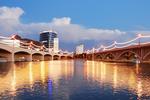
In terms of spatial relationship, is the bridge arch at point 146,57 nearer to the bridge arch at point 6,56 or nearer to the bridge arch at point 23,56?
the bridge arch at point 6,56

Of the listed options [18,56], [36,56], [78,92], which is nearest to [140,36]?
[18,56]

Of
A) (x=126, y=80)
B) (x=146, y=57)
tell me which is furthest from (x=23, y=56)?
(x=126, y=80)

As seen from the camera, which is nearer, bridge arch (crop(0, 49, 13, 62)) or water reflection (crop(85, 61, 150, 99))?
water reflection (crop(85, 61, 150, 99))

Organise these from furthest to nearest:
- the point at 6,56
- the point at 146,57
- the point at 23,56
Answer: the point at 23,56
the point at 6,56
the point at 146,57

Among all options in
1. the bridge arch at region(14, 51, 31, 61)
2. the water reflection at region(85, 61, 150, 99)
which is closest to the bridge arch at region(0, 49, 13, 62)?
the bridge arch at region(14, 51, 31, 61)

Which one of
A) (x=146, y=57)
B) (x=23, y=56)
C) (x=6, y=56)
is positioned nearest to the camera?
(x=146, y=57)

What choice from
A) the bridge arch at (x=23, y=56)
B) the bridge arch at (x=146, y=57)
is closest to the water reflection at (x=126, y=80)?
the bridge arch at (x=146, y=57)

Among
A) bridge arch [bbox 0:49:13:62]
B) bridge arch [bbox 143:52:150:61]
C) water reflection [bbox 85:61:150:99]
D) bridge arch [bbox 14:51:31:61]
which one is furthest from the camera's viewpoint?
bridge arch [bbox 14:51:31:61]

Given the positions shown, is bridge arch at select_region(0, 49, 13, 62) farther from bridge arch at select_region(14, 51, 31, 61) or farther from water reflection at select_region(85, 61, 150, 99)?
water reflection at select_region(85, 61, 150, 99)

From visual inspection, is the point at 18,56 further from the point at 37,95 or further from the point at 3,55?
the point at 37,95

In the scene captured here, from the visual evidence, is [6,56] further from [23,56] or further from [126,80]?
[126,80]

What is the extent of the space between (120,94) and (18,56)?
456 ft

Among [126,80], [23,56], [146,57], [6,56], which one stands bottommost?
[126,80]

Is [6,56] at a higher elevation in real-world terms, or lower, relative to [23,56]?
lower
